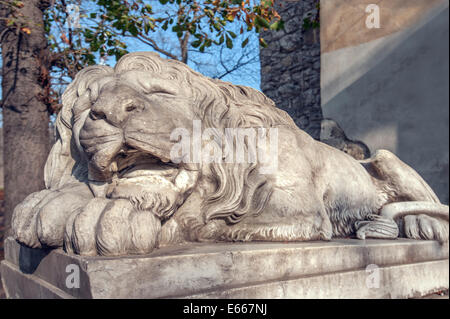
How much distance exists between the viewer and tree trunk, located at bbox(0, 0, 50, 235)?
13.5 ft

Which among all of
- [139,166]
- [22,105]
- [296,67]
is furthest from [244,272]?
[296,67]

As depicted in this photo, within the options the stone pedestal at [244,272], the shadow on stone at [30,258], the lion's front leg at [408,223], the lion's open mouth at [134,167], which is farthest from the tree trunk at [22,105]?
the lion's front leg at [408,223]

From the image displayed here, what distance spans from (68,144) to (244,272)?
4.18ft

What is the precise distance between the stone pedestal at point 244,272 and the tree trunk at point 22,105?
1.97 metres

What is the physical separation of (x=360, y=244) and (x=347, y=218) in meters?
0.44

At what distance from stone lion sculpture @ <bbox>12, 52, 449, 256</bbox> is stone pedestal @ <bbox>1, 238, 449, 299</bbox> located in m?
0.12

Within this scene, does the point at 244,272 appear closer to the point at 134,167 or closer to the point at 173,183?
the point at 173,183

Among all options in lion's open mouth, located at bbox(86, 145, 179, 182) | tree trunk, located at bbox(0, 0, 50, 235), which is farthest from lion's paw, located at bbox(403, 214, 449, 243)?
tree trunk, located at bbox(0, 0, 50, 235)

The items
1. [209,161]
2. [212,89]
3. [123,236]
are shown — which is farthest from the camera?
[212,89]

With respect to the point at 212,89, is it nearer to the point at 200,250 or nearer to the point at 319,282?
the point at 200,250

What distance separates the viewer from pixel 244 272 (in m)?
1.75

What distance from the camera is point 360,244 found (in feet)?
7.02

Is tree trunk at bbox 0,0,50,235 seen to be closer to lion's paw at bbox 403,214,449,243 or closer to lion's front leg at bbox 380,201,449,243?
lion's front leg at bbox 380,201,449,243
